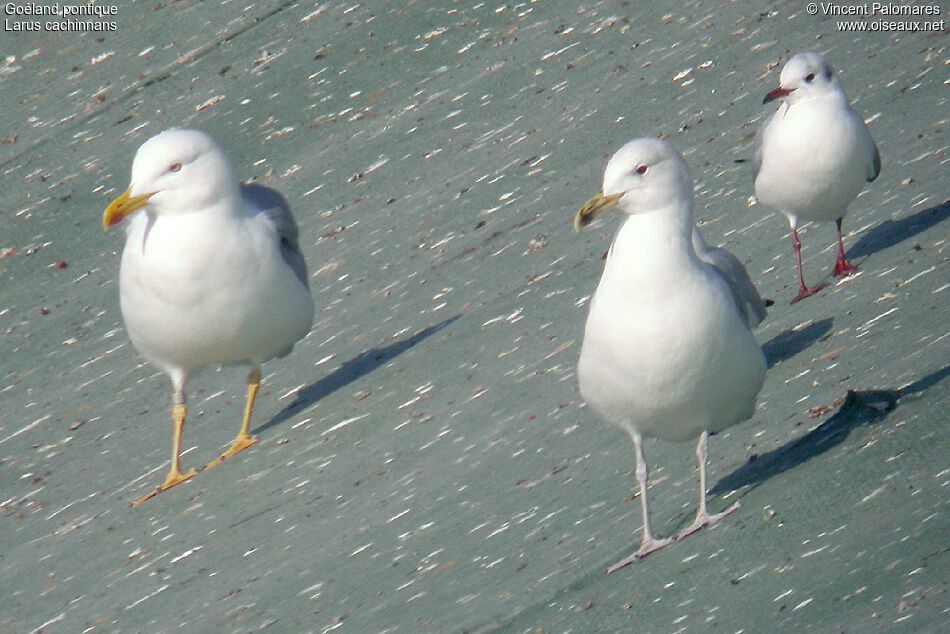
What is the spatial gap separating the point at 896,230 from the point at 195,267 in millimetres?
3203

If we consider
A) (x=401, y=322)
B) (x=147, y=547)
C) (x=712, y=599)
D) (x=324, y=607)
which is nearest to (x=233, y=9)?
(x=401, y=322)

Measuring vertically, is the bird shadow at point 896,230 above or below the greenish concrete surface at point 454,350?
below

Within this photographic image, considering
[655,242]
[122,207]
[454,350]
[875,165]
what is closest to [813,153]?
[875,165]

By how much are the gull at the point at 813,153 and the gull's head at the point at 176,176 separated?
257cm

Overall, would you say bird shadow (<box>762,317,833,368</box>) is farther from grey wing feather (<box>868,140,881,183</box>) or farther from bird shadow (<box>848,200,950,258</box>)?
grey wing feather (<box>868,140,881,183</box>)

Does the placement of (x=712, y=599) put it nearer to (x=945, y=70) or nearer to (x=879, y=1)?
(x=945, y=70)

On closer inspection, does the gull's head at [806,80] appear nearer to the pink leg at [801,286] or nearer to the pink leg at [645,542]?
the pink leg at [801,286]

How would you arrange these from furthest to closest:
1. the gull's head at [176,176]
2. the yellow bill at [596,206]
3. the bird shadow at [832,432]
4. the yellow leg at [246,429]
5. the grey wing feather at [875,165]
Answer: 1. the grey wing feather at [875,165]
2. the yellow leg at [246,429]
3. the gull's head at [176,176]
4. the bird shadow at [832,432]
5. the yellow bill at [596,206]

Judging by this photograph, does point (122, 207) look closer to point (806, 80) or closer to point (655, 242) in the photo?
point (655, 242)

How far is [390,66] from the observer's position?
10.1 m

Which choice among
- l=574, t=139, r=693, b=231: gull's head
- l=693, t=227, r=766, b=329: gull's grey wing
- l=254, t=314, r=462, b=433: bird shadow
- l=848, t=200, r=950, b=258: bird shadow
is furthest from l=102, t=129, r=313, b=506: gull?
l=848, t=200, r=950, b=258: bird shadow

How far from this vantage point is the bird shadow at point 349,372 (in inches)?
269

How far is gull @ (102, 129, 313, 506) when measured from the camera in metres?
6.21

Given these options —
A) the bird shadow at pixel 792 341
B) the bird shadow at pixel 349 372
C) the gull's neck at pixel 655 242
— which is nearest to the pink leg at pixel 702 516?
the gull's neck at pixel 655 242
